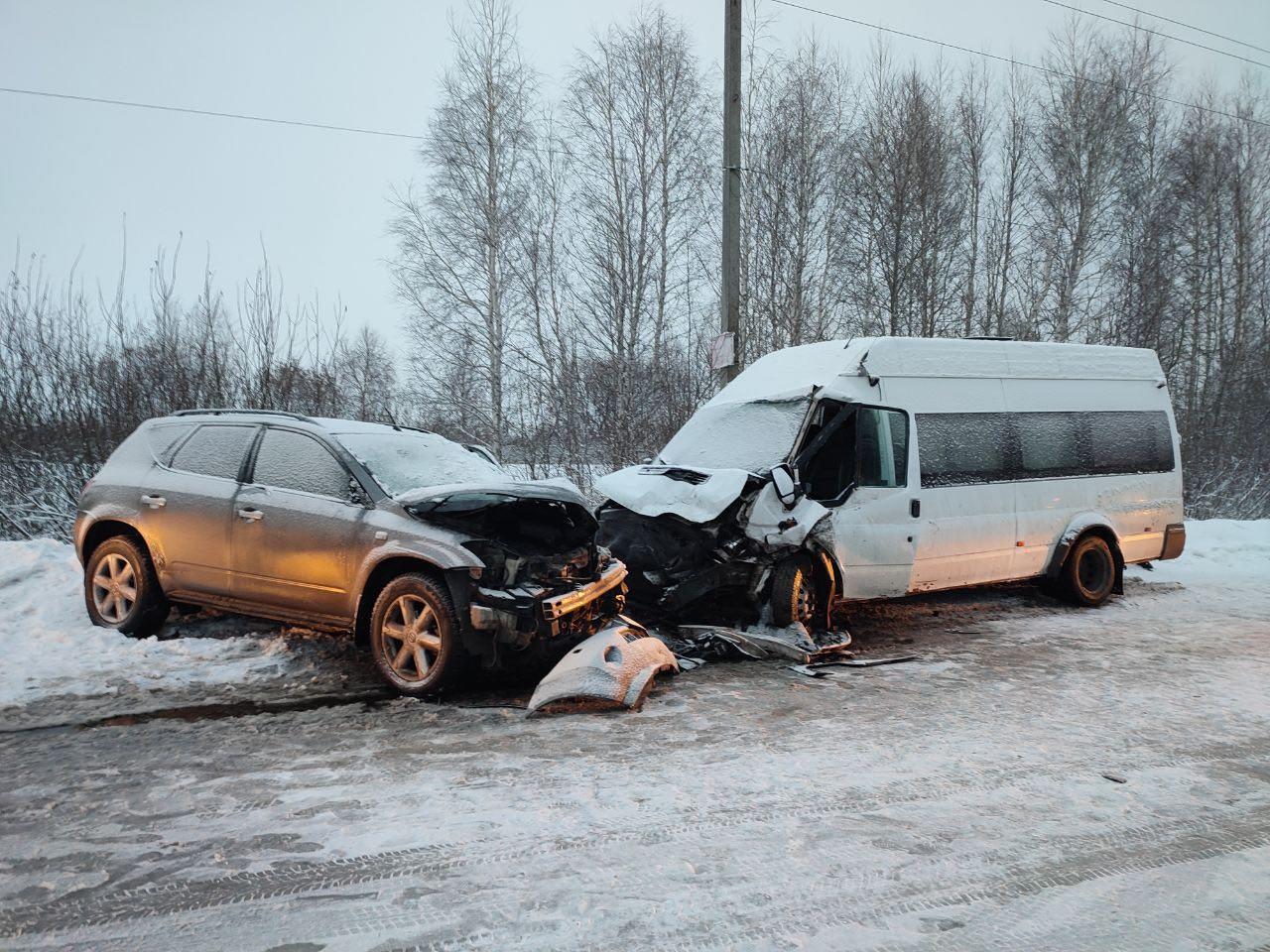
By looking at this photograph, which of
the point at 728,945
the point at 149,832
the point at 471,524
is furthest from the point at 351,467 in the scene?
the point at 728,945

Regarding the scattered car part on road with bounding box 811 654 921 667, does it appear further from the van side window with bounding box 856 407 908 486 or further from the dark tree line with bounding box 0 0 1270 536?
the dark tree line with bounding box 0 0 1270 536

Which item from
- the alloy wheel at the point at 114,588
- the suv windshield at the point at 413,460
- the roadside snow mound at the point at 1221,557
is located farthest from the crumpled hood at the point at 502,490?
the roadside snow mound at the point at 1221,557

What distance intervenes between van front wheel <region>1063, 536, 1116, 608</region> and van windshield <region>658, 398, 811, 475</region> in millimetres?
3660

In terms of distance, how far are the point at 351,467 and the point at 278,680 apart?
1.49 m

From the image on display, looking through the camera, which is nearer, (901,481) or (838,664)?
(838,664)

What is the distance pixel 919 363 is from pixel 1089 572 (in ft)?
10.6

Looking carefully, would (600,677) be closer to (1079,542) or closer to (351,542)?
(351,542)

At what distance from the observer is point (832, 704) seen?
5.21m

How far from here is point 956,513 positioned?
775 cm

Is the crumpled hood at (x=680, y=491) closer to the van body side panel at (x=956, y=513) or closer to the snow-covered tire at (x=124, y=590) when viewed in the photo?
the van body side panel at (x=956, y=513)

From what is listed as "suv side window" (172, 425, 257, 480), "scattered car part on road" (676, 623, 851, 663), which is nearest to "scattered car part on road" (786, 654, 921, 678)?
"scattered car part on road" (676, 623, 851, 663)

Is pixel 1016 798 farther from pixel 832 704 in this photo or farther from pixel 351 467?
pixel 351 467

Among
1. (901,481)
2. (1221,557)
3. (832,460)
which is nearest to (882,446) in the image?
(901,481)

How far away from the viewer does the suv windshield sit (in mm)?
5836
